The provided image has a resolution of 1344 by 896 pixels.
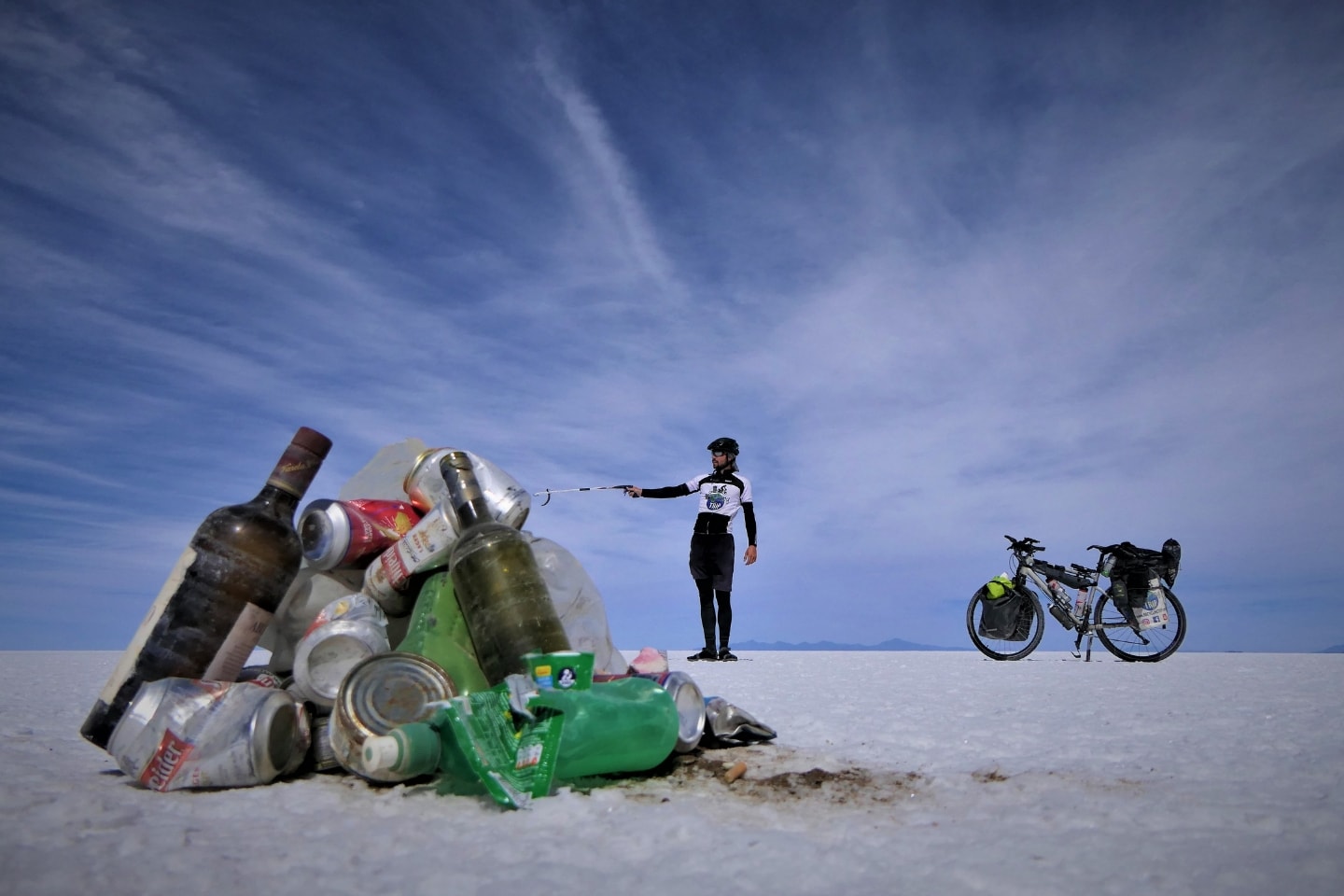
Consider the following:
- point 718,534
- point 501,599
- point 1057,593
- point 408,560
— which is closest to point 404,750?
point 501,599

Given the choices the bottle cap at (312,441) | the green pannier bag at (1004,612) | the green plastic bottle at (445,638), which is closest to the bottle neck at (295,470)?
the bottle cap at (312,441)

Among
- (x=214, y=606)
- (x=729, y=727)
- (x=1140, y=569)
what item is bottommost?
(x=729, y=727)

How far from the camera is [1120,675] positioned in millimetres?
6113

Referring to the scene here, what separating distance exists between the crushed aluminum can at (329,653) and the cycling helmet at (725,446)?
19.1ft

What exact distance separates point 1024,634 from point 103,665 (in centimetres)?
825

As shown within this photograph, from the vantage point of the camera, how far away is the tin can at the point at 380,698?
7.57 feet

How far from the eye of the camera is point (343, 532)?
304 cm

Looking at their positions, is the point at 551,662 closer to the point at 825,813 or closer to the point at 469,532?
the point at 469,532

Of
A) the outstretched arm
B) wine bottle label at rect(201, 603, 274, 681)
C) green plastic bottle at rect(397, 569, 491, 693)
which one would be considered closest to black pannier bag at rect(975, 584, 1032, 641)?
the outstretched arm

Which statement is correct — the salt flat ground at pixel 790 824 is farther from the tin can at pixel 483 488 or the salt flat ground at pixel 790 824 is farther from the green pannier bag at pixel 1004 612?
the green pannier bag at pixel 1004 612

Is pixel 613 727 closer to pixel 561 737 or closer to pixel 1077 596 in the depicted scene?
pixel 561 737

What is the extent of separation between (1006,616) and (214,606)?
24.4 feet

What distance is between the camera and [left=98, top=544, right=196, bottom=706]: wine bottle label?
2.62m

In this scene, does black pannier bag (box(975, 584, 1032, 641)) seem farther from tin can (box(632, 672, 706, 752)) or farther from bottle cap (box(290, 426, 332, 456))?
bottle cap (box(290, 426, 332, 456))
